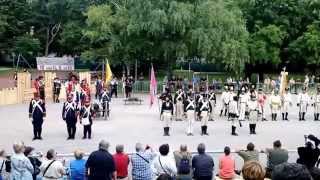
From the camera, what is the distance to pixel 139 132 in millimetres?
23031

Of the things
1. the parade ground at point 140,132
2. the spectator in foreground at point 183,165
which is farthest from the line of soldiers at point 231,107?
the spectator in foreground at point 183,165

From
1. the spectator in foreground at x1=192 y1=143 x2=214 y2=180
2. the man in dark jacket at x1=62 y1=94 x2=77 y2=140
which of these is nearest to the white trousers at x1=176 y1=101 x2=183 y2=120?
the man in dark jacket at x1=62 y1=94 x2=77 y2=140

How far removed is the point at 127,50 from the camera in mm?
42000

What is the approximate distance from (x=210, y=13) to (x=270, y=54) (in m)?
10.4

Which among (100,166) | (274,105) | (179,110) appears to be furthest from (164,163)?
(274,105)

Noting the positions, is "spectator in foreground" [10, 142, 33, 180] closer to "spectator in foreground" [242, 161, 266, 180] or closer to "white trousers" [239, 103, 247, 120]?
"spectator in foreground" [242, 161, 266, 180]

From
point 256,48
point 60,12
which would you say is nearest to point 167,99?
point 256,48

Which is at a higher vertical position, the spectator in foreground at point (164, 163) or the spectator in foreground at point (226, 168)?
the spectator in foreground at point (164, 163)

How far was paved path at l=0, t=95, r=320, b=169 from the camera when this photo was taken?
2027 centimetres

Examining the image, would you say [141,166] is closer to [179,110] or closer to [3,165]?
[3,165]

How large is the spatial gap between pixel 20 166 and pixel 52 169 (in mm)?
593

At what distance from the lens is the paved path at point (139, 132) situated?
20266mm

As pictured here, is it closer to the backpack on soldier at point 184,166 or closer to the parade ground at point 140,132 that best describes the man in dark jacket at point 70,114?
the parade ground at point 140,132

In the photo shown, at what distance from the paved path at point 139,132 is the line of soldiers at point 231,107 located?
1.42ft
